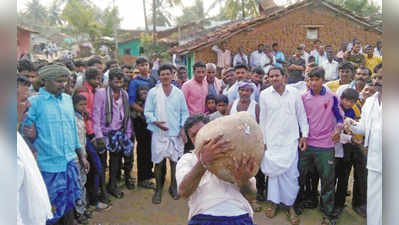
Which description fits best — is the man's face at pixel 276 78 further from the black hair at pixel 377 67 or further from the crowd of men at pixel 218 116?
the black hair at pixel 377 67

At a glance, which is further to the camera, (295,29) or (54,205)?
(295,29)

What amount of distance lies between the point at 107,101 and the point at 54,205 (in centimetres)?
116

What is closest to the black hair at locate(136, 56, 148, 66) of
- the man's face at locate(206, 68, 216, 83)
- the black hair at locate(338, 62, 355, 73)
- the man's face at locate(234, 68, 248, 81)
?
the man's face at locate(206, 68, 216, 83)

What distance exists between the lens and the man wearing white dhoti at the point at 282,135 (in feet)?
11.0

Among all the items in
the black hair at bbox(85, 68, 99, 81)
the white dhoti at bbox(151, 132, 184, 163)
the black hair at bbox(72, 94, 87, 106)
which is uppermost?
the black hair at bbox(85, 68, 99, 81)

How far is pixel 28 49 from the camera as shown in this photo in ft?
9.13

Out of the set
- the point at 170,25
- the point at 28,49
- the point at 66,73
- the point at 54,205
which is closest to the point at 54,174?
the point at 54,205

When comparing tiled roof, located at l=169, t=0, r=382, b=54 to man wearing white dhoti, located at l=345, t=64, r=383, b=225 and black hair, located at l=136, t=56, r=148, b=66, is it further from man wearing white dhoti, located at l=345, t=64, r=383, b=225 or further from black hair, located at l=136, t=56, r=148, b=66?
man wearing white dhoti, located at l=345, t=64, r=383, b=225

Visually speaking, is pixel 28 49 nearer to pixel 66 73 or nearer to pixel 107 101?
pixel 66 73

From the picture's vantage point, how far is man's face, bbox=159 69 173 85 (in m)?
3.52

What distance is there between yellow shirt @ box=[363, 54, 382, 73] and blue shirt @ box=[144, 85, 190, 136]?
172 centimetres

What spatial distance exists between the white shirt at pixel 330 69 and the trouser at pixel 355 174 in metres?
0.68

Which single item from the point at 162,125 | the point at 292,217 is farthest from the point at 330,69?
the point at 162,125

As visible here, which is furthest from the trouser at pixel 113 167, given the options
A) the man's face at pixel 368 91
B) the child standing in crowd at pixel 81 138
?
the man's face at pixel 368 91
